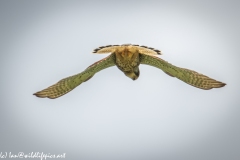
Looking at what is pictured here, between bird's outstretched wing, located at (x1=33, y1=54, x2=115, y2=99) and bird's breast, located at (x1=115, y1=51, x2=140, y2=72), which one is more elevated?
bird's breast, located at (x1=115, y1=51, x2=140, y2=72)

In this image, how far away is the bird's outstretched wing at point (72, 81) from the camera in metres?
8.11

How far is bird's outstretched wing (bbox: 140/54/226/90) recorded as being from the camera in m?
8.04

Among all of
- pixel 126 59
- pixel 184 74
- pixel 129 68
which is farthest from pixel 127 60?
pixel 184 74

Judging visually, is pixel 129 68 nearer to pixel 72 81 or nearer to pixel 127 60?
pixel 127 60

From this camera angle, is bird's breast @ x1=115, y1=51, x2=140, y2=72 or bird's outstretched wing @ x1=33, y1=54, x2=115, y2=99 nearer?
bird's breast @ x1=115, y1=51, x2=140, y2=72

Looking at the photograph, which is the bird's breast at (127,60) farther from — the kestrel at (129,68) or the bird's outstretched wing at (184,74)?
the bird's outstretched wing at (184,74)

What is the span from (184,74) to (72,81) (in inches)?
96.2

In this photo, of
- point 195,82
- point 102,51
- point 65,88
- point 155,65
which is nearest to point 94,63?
point 102,51

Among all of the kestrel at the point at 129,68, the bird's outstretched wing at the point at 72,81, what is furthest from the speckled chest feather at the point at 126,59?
the bird's outstretched wing at the point at 72,81

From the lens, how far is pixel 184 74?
827cm

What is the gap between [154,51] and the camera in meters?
7.70

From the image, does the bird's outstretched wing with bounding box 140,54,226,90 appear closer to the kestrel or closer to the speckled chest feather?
the kestrel

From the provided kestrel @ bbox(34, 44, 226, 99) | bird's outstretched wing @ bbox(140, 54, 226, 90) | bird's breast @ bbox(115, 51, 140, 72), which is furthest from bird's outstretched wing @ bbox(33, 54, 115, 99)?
bird's outstretched wing @ bbox(140, 54, 226, 90)

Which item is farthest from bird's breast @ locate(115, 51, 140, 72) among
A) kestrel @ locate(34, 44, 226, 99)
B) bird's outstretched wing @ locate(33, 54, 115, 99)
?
bird's outstretched wing @ locate(33, 54, 115, 99)
